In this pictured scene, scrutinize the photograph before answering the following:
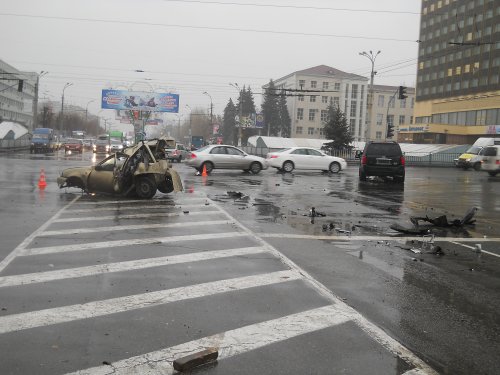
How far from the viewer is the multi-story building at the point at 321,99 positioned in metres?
106

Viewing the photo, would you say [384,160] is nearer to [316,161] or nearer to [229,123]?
[316,161]

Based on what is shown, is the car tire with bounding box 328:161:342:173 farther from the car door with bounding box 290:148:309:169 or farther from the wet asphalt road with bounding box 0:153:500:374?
the wet asphalt road with bounding box 0:153:500:374

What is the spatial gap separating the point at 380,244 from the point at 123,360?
20.1ft

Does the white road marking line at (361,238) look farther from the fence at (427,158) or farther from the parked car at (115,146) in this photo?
the fence at (427,158)

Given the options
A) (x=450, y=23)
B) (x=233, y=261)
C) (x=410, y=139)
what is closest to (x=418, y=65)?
(x=450, y=23)

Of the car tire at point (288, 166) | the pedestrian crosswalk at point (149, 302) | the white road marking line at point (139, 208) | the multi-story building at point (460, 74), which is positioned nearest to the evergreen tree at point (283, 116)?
the multi-story building at point (460, 74)

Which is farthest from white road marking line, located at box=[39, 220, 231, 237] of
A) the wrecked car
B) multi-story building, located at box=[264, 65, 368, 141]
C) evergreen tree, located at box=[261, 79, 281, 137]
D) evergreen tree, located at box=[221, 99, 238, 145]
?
evergreen tree, located at box=[221, 99, 238, 145]

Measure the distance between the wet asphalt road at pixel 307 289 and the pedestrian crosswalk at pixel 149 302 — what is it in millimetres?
27

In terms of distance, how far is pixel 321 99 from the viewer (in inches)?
4318

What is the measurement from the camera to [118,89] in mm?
60094

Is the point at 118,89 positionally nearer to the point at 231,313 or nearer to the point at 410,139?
the point at 410,139

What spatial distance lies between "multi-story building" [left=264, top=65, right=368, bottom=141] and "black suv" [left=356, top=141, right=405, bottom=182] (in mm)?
83009

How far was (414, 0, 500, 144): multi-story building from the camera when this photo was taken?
73.1 metres

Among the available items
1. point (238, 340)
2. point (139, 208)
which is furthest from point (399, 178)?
point (238, 340)
